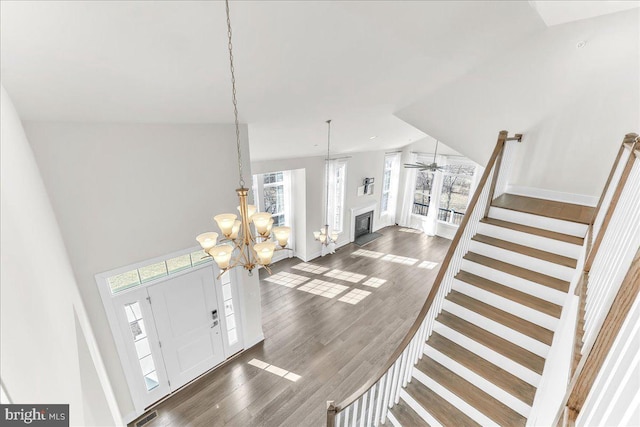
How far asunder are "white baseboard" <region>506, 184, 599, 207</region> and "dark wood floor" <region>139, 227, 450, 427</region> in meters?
2.86

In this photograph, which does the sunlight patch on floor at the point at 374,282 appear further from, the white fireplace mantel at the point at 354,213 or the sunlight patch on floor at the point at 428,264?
the white fireplace mantel at the point at 354,213

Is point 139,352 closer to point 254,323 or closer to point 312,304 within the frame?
point 254,323

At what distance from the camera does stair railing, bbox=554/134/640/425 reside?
1000 millimetres

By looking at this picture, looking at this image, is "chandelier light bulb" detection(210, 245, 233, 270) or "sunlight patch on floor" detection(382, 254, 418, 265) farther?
"sunlight patch on floor" detection(382, 254, 418, 265)

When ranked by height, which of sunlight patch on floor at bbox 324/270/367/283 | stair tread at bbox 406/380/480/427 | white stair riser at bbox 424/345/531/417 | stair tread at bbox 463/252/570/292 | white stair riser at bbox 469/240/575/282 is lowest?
sunlight patch on floor at bbox 324/270/367/283

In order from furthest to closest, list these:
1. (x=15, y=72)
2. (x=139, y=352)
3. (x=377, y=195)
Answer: (x=377, y=195) → (x=139, y=352) → (x=15, y=72)

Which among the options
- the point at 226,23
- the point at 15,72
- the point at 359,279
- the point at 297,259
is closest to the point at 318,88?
the point at 226,23

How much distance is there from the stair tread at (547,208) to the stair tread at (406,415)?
2527 millimetres

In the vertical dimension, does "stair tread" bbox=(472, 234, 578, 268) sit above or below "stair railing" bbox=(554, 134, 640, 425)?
below

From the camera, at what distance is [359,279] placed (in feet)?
22.4

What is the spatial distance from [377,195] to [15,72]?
28.6ft

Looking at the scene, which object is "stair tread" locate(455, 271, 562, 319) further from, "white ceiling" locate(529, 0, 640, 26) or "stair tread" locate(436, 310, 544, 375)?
"white ceiling" locate(529, 0, 640, 26)

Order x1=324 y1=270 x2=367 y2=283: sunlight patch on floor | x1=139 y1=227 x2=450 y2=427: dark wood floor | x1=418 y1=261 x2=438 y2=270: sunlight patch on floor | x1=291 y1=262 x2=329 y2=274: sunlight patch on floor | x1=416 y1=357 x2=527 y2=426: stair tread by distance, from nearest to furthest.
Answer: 1. x1=416 y1=357 x2=527 y2=426: stair tread
2. x1=139 y1=227 x2=450 y2=427: dark wood floor
3. x1=324 y1=270 x2=367 y2=283: sunlight patch on floor
4. x1=291 y1=262 x2=329 y2=274: sunlight patch on floor
5. x1=418 y1=261 x2=438 y2=270: sunlight patch on floor

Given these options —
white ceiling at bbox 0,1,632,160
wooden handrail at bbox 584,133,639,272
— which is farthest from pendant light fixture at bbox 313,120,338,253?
wooden handrail at bbox 584,133,639,272
